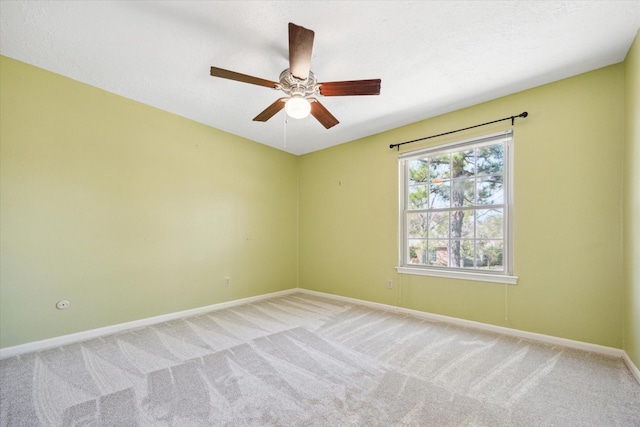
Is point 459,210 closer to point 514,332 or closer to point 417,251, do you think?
point 417,251

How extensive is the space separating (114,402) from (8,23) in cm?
285

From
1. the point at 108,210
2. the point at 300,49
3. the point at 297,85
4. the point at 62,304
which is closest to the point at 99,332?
the point at 62,304

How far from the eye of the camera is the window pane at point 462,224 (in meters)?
3.21

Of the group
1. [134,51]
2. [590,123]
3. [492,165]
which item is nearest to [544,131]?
[590,123]

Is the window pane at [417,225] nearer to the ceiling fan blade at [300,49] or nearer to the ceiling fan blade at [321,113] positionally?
the ceiling fan blade at [321,113]

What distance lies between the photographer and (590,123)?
Answer: 8.21ft

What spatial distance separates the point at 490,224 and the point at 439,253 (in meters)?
0.68

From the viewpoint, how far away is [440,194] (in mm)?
3471

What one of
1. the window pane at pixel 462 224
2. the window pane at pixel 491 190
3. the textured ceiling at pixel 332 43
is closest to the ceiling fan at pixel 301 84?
the textured ceiling at pixel 332 43

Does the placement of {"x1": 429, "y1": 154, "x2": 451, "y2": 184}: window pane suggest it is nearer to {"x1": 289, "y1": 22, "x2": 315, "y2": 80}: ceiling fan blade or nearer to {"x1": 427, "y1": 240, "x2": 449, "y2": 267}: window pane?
{"x1": 427, "y1": 240, "x2": 449, "y2": 267}: window pane

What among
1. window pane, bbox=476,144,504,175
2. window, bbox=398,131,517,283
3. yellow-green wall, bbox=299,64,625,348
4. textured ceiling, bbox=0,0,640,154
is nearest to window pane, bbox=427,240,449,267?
window, bbox=398,131,517,283

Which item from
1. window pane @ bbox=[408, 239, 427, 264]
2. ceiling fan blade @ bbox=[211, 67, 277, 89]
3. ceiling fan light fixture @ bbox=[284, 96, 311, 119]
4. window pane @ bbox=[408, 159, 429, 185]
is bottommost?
window pane @ bbox=[408, 239, 427, 264]

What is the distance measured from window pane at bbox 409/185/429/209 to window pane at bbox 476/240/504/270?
822mm

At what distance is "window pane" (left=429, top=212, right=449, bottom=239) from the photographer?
11.2 ft
